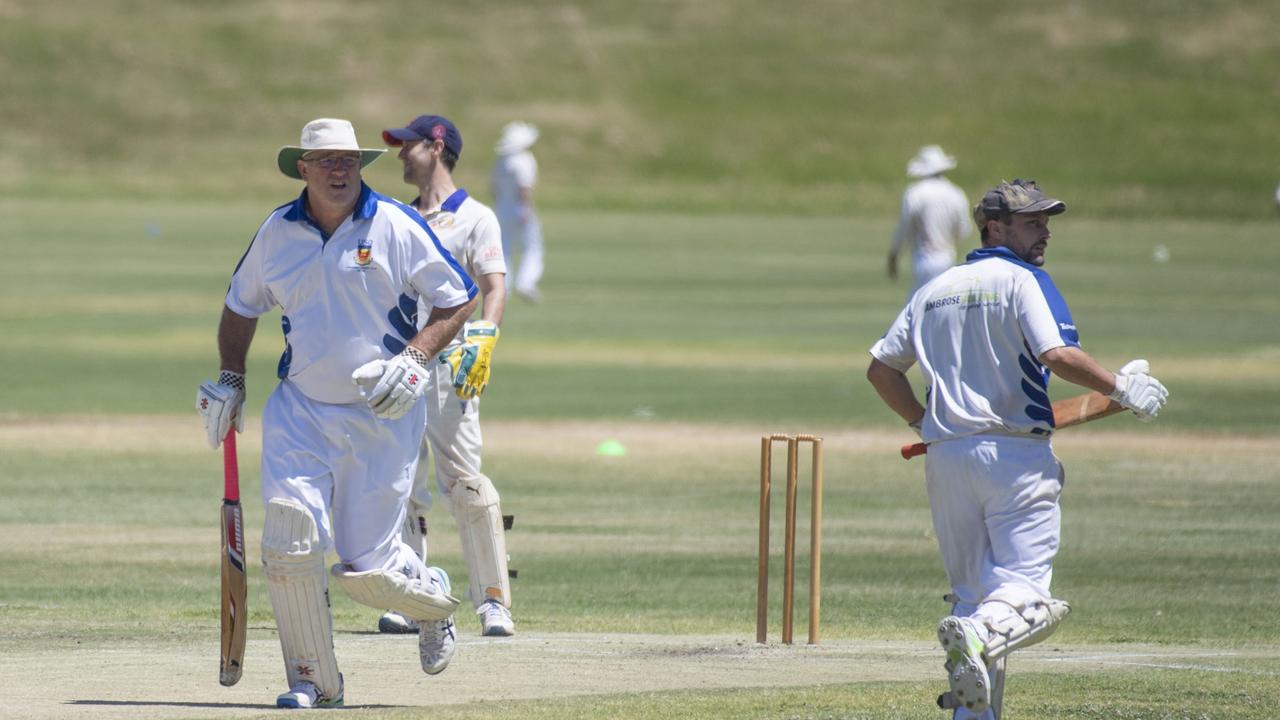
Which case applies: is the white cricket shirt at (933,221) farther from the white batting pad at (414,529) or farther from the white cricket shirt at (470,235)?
the white batting pad at (414,529)

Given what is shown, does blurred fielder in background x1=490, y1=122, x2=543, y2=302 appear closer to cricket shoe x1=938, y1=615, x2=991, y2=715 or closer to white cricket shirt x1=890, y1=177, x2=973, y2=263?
white cricket shirt x1=890, y1=177, x2=973, y2=263

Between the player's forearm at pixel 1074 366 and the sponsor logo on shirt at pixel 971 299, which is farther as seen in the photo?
the sponsor logo on shirt at pixel 971 299

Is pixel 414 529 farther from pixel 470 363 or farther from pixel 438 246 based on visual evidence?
pixel 438 246

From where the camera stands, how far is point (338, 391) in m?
7.61

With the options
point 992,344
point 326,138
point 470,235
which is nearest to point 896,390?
point 992,344

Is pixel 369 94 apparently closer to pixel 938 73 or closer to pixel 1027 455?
pixel 938 73

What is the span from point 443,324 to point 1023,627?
2.19 metres

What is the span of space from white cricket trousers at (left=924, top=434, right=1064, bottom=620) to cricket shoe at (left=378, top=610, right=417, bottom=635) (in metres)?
3.06

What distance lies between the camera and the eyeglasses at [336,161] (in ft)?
25.2

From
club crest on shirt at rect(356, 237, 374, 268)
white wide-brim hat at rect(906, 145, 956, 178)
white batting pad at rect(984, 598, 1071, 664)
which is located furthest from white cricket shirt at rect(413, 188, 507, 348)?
white wide-brim hat at rect(906, 145, 956, 178)

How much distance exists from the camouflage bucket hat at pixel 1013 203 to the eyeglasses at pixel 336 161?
205 cm

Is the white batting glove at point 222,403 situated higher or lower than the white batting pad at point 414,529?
higher

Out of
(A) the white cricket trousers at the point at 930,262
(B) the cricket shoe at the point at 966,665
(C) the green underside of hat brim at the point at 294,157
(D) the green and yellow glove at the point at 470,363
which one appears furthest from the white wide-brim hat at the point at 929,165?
(B) the cricket shoe at the point at 966,665

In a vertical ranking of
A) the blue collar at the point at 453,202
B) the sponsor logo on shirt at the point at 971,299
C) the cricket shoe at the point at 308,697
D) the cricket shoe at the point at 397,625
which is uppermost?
the blue collar at the point at 453,202
